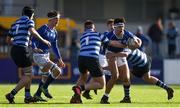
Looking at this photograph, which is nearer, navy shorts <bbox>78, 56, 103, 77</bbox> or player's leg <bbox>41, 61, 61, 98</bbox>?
navy shorts <bbox>78, 56, 103, 77</bbox>

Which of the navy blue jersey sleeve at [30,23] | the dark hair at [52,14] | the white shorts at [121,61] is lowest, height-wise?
the white shorts at [121,61]

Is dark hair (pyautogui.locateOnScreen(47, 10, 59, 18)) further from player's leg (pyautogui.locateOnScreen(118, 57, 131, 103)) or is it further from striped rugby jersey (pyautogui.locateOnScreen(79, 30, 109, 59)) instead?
player's leg (pyautogui.locateOnScreen(118, 57, 131, 103))

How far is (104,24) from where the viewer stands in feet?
145

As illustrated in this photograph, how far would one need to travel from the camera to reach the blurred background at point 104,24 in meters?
33.8

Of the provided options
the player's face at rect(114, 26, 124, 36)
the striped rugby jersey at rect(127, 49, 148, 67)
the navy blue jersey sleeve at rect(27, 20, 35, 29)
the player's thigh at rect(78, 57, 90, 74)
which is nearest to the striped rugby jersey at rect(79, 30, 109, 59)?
the player's thigh at rect(78, 57, 90, 74)

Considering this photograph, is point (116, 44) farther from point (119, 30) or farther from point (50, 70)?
point (50, 70)

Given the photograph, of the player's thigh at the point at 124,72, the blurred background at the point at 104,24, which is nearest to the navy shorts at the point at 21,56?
the player's thigh at the point at 124,72

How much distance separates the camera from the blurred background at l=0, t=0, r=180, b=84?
3381 cm

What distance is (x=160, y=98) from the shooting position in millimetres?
21594

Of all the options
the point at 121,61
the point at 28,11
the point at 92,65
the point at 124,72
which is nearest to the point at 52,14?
the point at 28,11

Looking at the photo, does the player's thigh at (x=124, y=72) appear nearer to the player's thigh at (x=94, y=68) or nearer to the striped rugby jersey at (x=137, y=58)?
the striped rugby jersey at (x=137, y=58)

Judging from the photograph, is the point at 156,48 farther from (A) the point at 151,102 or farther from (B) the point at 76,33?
(A) the point at 151,102

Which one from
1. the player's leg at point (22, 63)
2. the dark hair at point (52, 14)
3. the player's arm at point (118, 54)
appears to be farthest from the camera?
the dark hair at point (52, 14)

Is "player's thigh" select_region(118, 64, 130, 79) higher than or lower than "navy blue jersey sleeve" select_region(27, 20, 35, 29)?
lower
